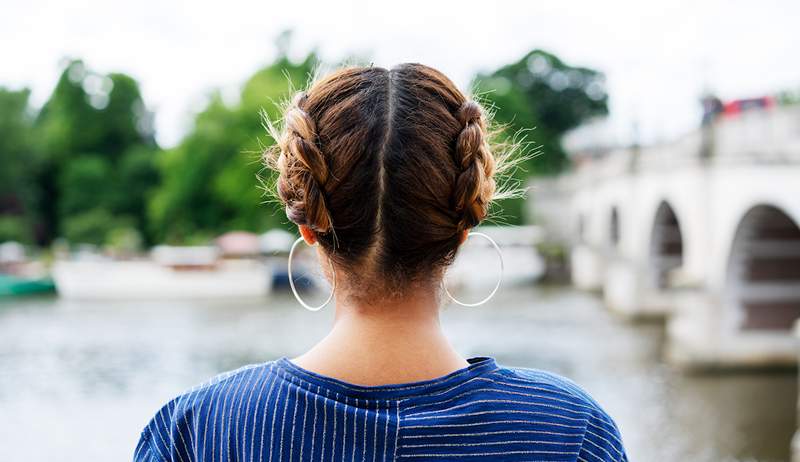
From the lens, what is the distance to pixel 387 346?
1.21 metres

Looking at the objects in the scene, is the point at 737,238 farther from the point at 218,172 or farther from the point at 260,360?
the point at 218,172

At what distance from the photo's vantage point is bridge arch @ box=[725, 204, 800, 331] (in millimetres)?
16734

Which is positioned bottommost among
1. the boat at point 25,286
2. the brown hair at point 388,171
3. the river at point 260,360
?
the river at point 260,360

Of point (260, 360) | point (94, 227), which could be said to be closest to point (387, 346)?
point (260, 360)

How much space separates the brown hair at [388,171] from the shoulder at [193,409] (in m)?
0.20

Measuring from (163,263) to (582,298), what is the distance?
16577 millimetres

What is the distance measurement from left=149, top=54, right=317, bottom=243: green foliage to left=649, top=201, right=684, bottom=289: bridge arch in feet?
53.0

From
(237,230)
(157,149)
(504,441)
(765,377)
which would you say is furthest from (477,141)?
(157,149)

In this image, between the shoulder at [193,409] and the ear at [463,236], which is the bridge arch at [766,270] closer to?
the ear at [463,236]

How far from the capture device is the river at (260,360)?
12289 mm

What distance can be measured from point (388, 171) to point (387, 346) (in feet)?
0.84

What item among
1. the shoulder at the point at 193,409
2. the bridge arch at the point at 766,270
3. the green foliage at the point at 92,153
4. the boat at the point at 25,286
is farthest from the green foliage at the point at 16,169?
the shoulder at the point at 193,409

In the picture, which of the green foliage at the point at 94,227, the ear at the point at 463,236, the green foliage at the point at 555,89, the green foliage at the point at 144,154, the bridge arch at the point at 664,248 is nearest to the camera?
the ear at the point at 463,236

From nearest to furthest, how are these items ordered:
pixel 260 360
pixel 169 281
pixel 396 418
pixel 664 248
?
pixel 396 418
pixel 260 360
pixel 664 248
pixel 169 281
